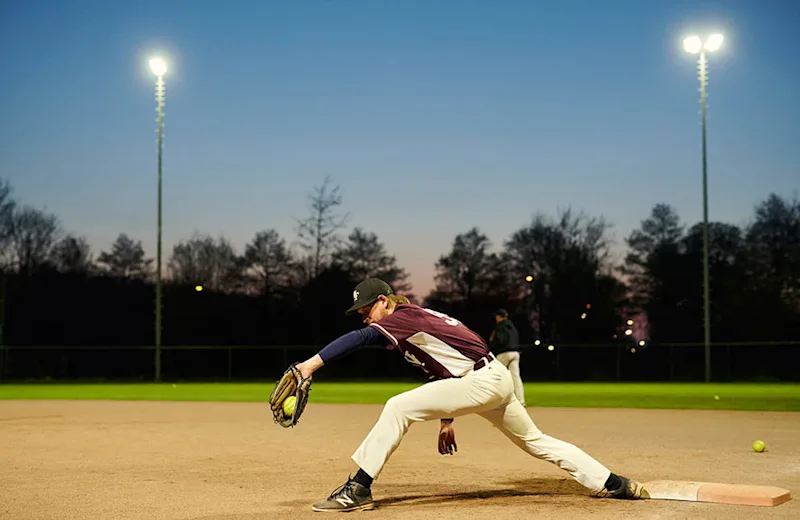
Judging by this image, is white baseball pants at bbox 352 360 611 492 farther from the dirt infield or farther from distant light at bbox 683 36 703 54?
distant light at bbox 683 36 703 54

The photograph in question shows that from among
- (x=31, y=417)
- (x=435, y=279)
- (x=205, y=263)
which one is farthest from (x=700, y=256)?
(x=31, y=417)

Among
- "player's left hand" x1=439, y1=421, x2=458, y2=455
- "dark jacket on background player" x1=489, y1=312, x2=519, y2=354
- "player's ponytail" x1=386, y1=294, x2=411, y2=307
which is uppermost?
"player's ponytail" x1=386, y1=294, x2=411, y2=307

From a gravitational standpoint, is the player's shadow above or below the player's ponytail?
below

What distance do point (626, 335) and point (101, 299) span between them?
33046 mm

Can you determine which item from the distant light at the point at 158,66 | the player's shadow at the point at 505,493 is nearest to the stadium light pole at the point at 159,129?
the distant light at the point at 158,66

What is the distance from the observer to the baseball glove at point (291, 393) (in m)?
6.61

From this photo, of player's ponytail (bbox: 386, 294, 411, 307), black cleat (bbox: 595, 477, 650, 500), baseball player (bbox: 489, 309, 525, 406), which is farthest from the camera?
baseball player (bbox: 489, 309, 525, 406)

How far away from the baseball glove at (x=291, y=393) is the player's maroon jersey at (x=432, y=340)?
66 cm

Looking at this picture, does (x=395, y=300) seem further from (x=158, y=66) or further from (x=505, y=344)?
(x=158, y=66)

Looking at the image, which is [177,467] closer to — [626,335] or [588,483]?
[588,483]

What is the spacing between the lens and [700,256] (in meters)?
61.9

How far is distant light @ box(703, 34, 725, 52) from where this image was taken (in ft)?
116

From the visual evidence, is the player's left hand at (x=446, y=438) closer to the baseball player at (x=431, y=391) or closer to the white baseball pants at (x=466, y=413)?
the baseball player at (x=431, y=391)

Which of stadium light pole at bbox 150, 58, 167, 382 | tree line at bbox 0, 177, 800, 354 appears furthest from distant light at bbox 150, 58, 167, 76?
tree line at bbox 0, 177, 800, 354
